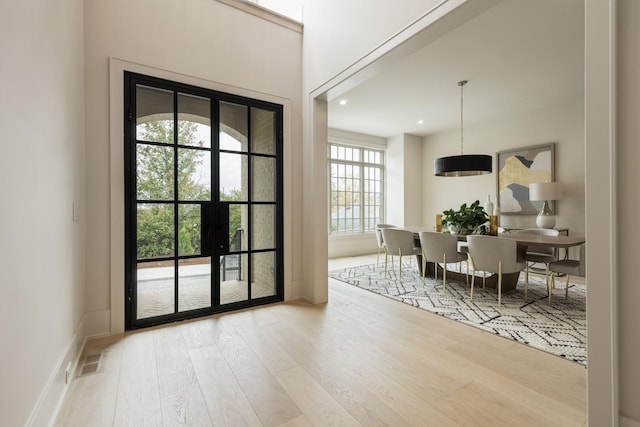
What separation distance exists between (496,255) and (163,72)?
4.01 m

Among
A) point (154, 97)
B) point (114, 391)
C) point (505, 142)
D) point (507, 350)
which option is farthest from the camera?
point (505, 142)

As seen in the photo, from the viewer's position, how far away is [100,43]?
2477 millimetres

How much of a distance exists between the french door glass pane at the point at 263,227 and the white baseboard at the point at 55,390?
169cm

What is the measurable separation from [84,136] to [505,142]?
6.72 metres

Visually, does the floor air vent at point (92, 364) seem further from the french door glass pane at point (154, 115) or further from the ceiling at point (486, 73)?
the ceiling at point (486, 73)

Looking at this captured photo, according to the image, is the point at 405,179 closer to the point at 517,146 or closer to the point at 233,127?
the point at 517,146

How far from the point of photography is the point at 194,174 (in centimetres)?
288

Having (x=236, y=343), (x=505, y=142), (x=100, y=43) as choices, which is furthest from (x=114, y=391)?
(x=505, y=142)

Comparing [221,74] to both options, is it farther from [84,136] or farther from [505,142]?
[505,142]

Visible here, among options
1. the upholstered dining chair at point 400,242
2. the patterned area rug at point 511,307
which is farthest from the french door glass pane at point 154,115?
the upholstered dining chair at point 400,242

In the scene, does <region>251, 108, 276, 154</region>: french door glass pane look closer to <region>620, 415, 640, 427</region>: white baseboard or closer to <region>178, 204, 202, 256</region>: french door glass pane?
<region>178, 204, 202, 256</region>: french door glass pane

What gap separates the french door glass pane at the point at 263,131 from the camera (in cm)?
325

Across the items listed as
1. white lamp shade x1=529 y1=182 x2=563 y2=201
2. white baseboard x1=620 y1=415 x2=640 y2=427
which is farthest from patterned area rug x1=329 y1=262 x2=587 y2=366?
white lamp shade x1=529 y1=182 x2=563 y2=201

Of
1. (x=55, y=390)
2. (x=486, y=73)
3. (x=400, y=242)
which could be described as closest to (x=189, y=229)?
(x=55, y=390)
